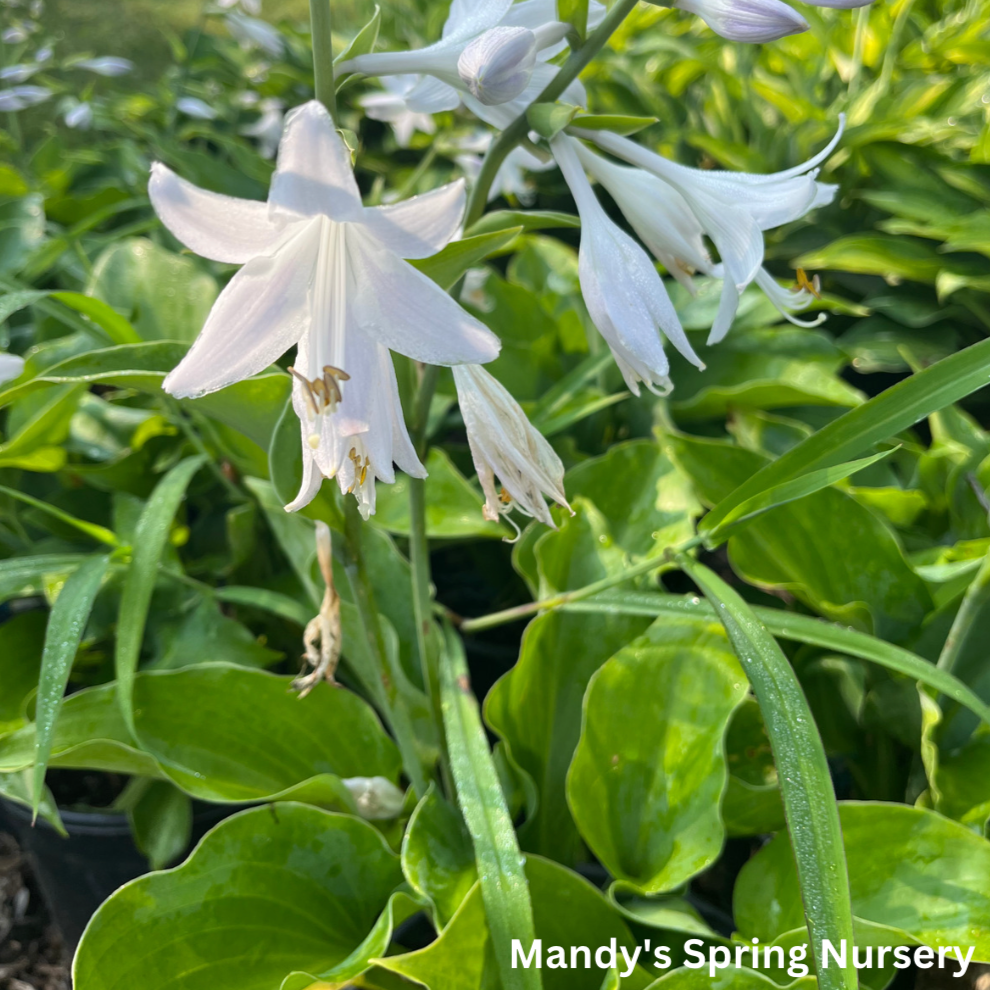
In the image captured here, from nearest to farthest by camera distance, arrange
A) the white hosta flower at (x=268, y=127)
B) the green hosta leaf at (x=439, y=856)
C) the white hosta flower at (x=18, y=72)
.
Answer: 1. the green hosta leaf at (x=439, y=856)
2. the white hosta flower at (x=18, y=72)
3. the white hosta flower at (x=268, y=127)

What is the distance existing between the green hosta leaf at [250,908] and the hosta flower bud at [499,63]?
705mm

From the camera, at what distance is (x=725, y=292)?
0.66m

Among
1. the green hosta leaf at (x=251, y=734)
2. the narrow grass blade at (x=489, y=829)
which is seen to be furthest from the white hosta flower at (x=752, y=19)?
the green hosta leaf at (x=251, y=734)

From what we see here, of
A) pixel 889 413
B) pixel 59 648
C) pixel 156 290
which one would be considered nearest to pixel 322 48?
pixel 889 413

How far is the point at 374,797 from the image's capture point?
36.3 inches

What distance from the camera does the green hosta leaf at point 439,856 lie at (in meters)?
0.77

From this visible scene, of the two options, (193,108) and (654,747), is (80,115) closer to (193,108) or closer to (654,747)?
(193,108)

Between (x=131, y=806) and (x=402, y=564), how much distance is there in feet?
1.58

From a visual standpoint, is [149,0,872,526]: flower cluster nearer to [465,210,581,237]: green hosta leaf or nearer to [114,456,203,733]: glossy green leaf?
[465,210,581,237]: green hosta leaf

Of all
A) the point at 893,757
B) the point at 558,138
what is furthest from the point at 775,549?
the point at 558,138

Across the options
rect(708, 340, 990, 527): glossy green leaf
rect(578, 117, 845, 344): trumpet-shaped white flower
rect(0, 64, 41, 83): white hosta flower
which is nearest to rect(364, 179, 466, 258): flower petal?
rect(578, 117, 845, 344): trumpet-shaped white flower

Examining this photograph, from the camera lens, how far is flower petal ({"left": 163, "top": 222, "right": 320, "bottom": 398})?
20.8 inches

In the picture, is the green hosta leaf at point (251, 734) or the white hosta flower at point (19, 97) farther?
the white hosta flower at point (19, 97)

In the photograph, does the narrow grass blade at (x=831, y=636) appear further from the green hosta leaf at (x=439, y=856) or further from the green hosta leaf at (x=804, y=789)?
the green hosta leaf at (x=439, y=856)
